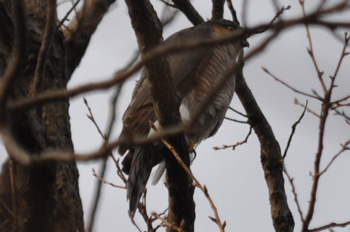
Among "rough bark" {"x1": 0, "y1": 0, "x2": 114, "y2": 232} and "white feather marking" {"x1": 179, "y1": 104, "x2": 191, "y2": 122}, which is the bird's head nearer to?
"white feather marking" {"x1": 179, "y1": 104, "x2": 191, "y2": 122}

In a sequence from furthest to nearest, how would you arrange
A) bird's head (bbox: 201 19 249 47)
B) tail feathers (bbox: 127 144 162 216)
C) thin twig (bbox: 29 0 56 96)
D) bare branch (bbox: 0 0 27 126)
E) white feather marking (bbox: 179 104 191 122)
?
bird's head (bbox: 201 19 249 47) → white feather marking (bbox: 179 104 191 122) → tail feathers (bbox: 127 144 162 216) → thin twig (bbox: 29 0 56 96) → bare branch (bbox: 0 0 27 126)

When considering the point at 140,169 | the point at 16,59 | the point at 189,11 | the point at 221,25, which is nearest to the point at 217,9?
the point at 189,11

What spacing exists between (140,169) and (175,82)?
34.7 inches

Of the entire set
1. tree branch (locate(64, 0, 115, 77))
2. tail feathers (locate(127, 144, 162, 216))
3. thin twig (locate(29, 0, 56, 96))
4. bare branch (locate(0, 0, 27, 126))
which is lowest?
bare branch (locate(0, 0, 27, 126))

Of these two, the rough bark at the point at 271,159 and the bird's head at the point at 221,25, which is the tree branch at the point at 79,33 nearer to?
the bird's head at the point at 221,25

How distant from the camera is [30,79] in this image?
3.64m

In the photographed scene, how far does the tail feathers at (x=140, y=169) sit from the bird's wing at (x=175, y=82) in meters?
0.13

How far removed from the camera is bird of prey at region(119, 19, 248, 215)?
3820mm

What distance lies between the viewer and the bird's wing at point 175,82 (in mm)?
4070

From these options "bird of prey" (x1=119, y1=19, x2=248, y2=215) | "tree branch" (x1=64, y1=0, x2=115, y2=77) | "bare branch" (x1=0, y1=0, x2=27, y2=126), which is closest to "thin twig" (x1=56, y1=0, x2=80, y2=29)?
"tree branch" (x1=64, y1=0, x2=115, y2=77)

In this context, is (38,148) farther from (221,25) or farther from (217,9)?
(221,25)

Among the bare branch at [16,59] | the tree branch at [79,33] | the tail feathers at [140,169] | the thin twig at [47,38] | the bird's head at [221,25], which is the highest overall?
the bird's head at [221,25]

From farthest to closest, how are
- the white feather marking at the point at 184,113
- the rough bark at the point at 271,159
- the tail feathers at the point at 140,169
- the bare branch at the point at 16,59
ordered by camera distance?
the white feather marking at the point at 184,113, the rough bark at the point at 271,159, the tail feathers at the point at 140,169, the bare branch at the point at 16,59

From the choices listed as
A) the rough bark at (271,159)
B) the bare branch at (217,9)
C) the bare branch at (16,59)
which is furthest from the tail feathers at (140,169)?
the bare branch at (16,59)
